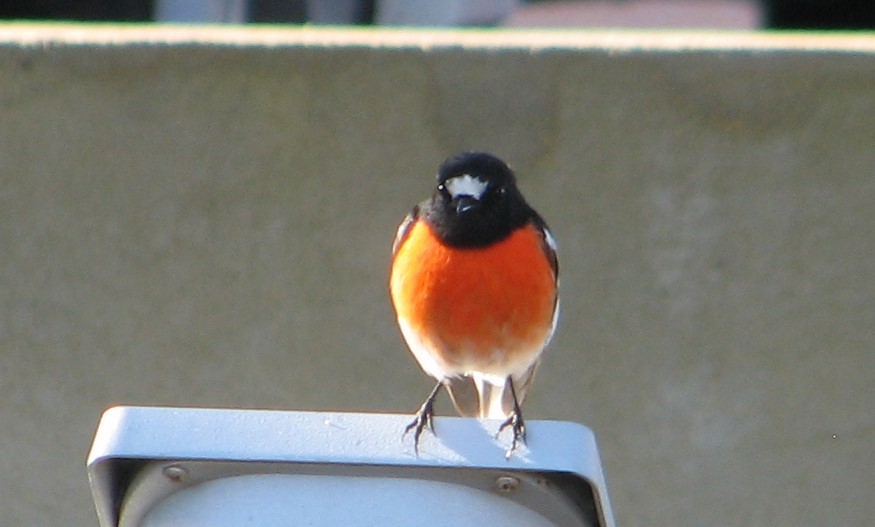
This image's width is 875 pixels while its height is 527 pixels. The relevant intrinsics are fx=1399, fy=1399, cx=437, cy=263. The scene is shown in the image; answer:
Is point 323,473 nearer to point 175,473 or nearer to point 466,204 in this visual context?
point 175,473

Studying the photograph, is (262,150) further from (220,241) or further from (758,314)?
(758,314)

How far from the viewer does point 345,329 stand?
536 cm

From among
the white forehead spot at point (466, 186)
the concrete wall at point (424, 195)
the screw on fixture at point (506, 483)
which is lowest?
the concrete wall at point (424, 195)

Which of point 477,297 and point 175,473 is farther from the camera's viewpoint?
point 477,297

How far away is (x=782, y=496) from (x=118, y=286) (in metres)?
2.71

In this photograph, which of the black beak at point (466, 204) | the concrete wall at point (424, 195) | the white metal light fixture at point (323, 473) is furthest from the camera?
the concrete wall at point (424, 195)

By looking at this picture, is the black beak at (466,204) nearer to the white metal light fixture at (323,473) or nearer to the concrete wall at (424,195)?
the concrete wall at (424,195)

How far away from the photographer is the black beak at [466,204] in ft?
12.5

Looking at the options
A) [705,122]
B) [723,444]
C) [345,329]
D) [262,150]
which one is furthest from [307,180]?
[723,444]

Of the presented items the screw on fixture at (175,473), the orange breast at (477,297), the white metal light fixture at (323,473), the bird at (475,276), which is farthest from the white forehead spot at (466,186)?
the screw on fixture at (175,473)

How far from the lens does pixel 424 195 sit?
5211mm

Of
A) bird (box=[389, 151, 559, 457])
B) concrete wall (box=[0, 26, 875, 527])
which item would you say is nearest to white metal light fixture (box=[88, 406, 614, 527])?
bird (box=[389, 151, 559, 457])

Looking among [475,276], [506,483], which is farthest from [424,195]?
[506,483]

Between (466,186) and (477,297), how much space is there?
0.31 metres
